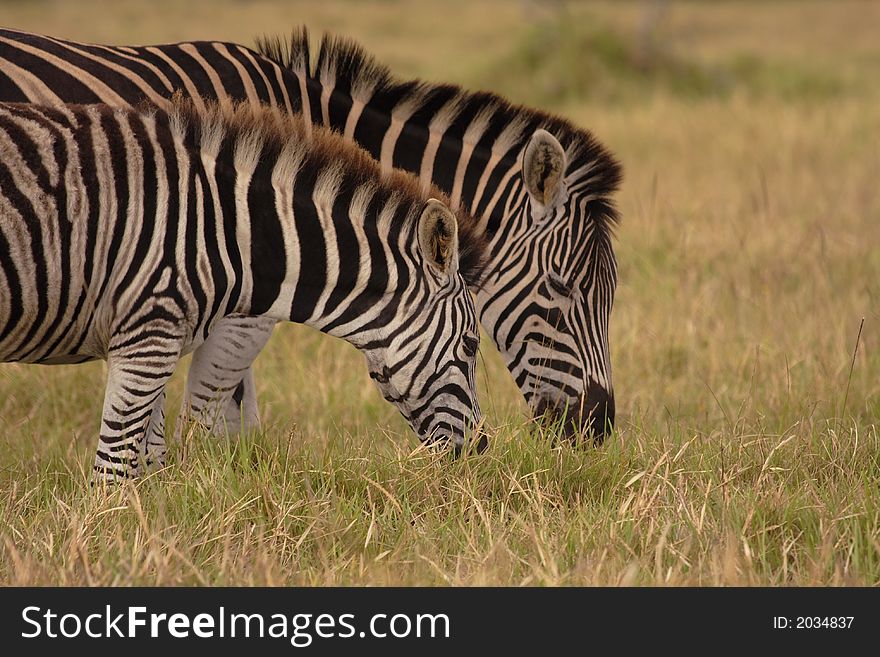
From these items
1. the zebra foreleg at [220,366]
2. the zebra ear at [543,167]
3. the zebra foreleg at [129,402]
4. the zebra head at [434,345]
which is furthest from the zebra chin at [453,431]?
the zebra ear at [543,167]

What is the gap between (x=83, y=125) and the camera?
412cm

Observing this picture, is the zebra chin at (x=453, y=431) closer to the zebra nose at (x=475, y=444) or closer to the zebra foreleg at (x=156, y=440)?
the zebra nose at (x=475, y=444)

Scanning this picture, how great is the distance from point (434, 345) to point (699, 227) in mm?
5291

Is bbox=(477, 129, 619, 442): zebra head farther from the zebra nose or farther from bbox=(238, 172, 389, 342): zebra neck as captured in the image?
bbox=(238, 172, 389, 342): zebra neck

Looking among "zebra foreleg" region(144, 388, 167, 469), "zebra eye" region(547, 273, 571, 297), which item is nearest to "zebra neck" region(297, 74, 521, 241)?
"zebra eye" region(547, 273, 571, 297)

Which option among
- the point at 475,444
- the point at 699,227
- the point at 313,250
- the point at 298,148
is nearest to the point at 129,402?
the point at 313,250

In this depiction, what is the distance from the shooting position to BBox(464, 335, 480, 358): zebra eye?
434 centimetres

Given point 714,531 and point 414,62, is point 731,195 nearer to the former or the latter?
point 714,531

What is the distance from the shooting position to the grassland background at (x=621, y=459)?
3.70 m

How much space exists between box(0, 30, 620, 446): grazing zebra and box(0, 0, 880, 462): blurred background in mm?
387

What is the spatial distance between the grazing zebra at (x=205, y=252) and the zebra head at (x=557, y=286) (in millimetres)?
569

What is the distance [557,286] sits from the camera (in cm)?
492

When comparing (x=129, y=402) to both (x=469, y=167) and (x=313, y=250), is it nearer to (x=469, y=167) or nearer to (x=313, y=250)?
(x=313, y=250)
